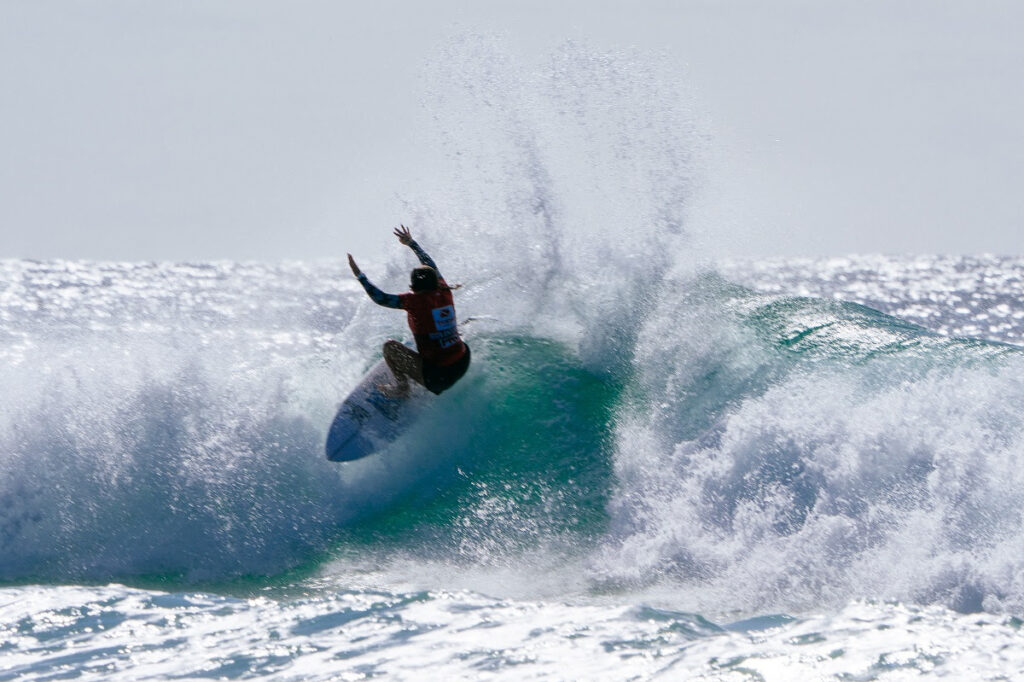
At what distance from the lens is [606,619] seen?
7441 millimetres

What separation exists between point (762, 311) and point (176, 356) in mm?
6344

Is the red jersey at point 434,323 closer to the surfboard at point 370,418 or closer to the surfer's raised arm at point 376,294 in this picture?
the surfer's raised arm at point 376,294

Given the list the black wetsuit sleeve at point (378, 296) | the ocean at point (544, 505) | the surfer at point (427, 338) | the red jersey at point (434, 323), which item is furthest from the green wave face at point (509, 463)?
the black wetsuit sleeve at point (378, 296)

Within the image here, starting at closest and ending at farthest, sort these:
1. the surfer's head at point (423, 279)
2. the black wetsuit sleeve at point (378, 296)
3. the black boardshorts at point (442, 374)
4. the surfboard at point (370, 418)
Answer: the black wetsuit sleeve at point (378, 296) < the surfer's head at point (423, 279) < the surfboard at point (370, 418) < the black boardshorts at point (442, 374)

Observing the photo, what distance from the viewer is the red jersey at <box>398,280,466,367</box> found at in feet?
32.0

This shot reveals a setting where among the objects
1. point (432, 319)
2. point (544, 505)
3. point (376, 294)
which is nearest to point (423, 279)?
point (432, 319)

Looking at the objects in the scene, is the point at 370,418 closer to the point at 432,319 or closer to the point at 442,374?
the point at 442,374

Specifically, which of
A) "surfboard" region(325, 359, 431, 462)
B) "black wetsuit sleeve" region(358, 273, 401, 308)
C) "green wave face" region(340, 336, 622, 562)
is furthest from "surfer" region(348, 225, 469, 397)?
"green wave face" region(340, 336, 622, 562)

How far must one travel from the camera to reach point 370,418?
10.1m

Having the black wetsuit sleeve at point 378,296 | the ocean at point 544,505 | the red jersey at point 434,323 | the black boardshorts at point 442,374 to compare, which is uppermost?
the black wetsuit sleeve at point 378,296

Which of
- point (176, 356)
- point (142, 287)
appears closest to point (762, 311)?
point (176, 356)

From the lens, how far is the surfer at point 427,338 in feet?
31.9

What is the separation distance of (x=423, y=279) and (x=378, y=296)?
19.2 inches

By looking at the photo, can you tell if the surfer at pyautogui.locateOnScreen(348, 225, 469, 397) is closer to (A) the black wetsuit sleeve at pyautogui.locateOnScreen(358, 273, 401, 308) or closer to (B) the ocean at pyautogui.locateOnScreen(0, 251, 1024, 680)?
(A) the black wetsuit sleeve at pyautogui.locateOnScreen(358, 273, 401, 308)
